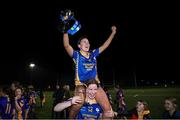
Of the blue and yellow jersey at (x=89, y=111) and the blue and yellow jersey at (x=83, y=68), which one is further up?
the blue and yellow jersey at (x=83, y=68)

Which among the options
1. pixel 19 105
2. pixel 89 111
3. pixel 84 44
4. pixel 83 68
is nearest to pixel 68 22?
pixel 84 44

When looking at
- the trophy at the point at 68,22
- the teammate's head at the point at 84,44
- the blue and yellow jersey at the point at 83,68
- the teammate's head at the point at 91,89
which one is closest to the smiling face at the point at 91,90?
the teammate's head at the point at 91,89

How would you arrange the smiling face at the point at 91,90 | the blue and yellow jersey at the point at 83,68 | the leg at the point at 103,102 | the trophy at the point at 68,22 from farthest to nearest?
1. the blue and yellow jersey at the point at 83,68
2. the trophy at the point at 68,22
3. the leg at the point at 103,102
4. the smiling face at the point at 91,90

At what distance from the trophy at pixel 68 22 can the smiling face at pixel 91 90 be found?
1733 mm

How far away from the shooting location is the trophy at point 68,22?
8.07 meters

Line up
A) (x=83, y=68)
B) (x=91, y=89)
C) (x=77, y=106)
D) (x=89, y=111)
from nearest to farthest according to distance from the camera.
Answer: (x=91, y=89)
(x=89, y=111)
(x=77, y=106)
(x=83, y=68)

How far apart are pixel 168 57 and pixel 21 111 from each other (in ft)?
249

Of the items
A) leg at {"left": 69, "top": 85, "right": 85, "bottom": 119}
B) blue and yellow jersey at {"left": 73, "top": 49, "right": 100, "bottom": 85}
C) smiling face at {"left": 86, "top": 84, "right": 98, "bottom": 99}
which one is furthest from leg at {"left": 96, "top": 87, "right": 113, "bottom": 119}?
blue and yellow jersey at {"left": 73, "top": 49, "right": 100, "bottom": 85}

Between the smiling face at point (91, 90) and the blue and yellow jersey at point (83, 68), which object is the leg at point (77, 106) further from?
the blue and yellow jersey at point (83, 68)

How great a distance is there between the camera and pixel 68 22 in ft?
26.5

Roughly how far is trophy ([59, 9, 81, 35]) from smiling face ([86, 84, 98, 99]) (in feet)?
5.69

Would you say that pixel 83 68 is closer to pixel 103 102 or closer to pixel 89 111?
pixel 103 102

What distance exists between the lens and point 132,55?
83.8 m

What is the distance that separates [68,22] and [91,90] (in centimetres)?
188
